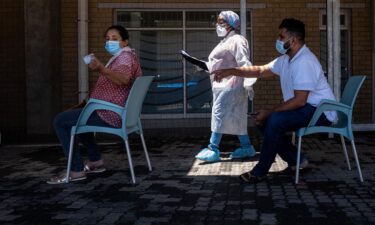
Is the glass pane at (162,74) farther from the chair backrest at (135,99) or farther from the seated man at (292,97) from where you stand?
the seated man at (292,97)

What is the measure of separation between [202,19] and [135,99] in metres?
5.07

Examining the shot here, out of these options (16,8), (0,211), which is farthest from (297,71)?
(16,8)

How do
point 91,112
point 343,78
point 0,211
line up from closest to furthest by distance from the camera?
point 0,211 → point 91,112 → point 343,78

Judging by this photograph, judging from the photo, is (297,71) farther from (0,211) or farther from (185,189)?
(0,211)

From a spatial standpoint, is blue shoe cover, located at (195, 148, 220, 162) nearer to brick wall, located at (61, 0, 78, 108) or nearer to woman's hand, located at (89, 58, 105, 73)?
woman's hand, located at (89, 58, 105, 73)

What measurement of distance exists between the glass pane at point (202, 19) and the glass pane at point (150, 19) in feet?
0.57

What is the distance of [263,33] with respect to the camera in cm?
1066

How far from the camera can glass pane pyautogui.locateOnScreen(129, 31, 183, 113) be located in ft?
35.9

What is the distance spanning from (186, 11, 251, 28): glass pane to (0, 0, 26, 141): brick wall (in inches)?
117

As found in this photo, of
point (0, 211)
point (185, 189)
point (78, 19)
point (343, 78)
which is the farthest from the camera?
point (343, 78)

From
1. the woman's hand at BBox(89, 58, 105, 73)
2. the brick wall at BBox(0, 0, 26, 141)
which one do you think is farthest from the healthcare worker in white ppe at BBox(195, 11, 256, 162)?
the brick wall at BBox(0, 0, 26, 141)

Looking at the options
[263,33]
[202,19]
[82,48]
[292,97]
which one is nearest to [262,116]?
[292,97]

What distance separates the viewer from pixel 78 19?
10.2 metres

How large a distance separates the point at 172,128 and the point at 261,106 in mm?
1650
